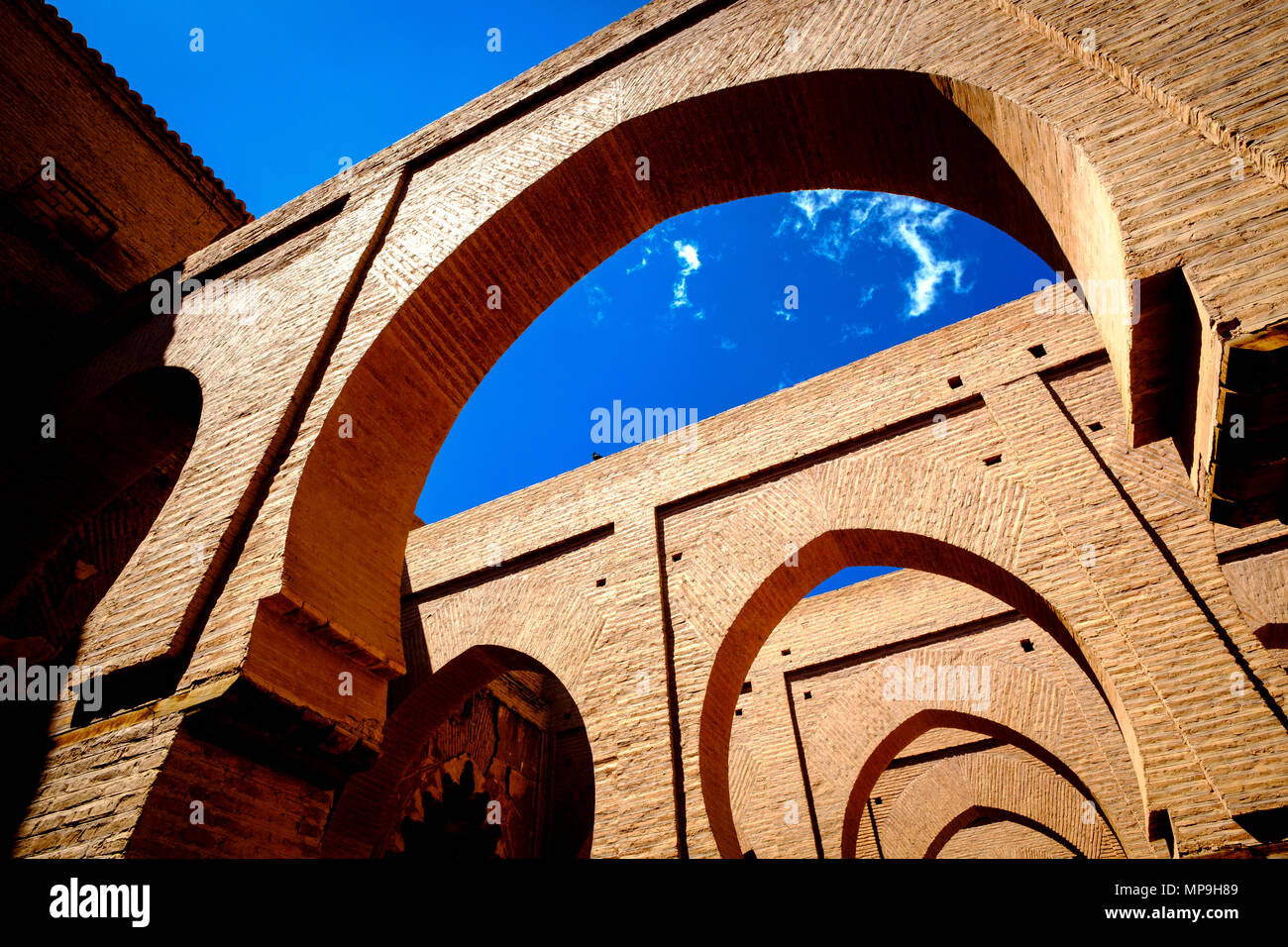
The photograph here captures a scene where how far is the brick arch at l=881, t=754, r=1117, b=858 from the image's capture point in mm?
8953

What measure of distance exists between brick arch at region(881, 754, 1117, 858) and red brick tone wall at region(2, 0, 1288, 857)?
346mm

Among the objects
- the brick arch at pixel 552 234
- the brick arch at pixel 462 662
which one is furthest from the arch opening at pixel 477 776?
the brick arch at pixel 552 234

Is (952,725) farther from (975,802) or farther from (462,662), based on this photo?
(462,662)

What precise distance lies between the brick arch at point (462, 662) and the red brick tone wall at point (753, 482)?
0.14 feet

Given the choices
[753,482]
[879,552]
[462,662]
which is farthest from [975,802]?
[462,662]

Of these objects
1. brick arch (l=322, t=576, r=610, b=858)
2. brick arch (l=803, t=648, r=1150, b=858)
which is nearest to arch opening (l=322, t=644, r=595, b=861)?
brick arch (l=322, t=576, r=610, b=858)

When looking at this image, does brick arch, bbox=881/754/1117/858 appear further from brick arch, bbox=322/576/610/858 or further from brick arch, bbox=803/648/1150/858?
brick arch, bbox=322/576/610/858

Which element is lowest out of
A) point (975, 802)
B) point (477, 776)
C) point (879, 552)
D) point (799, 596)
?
point (975, 802)

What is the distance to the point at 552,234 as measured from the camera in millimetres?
4004

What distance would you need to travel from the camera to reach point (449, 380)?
394cm

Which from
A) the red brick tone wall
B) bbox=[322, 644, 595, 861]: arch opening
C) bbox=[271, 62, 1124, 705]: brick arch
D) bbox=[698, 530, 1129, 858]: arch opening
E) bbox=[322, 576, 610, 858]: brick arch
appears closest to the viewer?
the red brick tone wall

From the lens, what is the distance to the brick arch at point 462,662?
715 centimetres

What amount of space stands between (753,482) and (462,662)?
343 cm

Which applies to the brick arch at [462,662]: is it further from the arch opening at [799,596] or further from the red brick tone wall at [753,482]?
the arch opening at [799,596]
